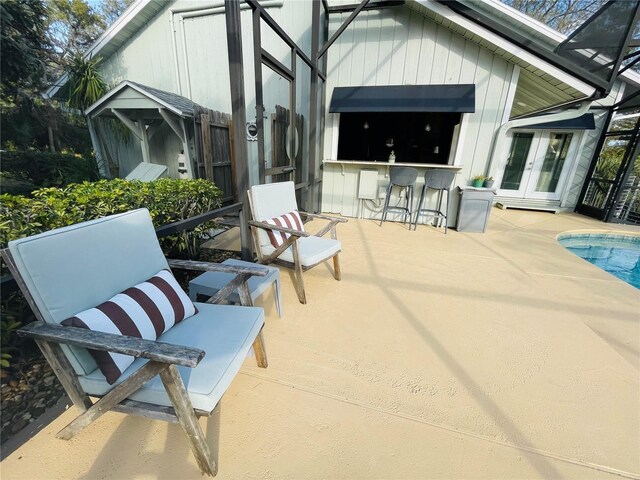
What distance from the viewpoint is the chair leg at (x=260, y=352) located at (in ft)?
4.92

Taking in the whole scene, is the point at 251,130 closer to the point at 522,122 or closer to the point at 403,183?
the point at 403,183

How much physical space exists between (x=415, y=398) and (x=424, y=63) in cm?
467

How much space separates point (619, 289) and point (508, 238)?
1.61 metres

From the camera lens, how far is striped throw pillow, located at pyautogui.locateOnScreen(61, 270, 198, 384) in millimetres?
954

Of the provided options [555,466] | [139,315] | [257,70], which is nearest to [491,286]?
[555,466]

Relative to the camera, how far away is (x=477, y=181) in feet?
13.9

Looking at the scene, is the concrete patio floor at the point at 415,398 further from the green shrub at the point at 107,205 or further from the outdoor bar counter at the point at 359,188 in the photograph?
the outdoor bar counter at the point at 359,188

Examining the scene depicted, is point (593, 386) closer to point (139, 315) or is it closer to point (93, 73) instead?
point (139, 315)

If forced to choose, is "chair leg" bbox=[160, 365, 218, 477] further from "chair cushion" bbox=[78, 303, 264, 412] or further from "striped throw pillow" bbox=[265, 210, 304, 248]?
"striped throw pillow" bbox=[265, 210, 304, 248]

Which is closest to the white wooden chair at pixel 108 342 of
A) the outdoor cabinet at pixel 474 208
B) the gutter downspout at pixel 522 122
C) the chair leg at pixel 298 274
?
the chair leg at pixel 298 274

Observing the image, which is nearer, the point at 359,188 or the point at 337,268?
the point at 337,268

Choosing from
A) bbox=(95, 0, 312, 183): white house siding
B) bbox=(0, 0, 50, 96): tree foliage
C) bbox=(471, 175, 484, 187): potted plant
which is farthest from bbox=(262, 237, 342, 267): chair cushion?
bbox=(0, 0, 50, 96): tree foliage

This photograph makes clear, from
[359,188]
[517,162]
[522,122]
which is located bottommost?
[359,188]

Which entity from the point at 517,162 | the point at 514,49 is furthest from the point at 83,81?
the point at 517,162
